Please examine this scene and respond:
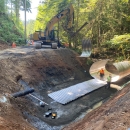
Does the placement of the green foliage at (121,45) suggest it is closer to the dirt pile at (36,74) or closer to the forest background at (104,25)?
the forest background at (104,25)

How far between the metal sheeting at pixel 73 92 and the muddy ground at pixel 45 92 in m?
0.27

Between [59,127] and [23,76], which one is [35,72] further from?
[59,127]

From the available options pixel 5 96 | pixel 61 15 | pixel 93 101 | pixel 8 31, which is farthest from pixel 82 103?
pixel 8 31

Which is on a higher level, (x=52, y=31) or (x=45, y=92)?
(x=52, y=31)

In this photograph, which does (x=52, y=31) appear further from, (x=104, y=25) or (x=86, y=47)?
(x=104, y=25)

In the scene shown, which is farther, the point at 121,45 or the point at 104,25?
the point at 104,25

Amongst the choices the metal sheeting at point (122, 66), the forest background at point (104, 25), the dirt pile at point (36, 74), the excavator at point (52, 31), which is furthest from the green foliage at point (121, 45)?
the excavator at point (52, 31)

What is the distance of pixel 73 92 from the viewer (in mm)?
11859

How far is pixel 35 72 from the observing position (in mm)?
14055

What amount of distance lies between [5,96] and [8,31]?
811 inches

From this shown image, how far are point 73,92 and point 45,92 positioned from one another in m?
1.92

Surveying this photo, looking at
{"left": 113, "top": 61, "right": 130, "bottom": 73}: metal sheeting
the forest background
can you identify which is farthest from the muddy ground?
the forest background

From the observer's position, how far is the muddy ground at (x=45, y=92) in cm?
707

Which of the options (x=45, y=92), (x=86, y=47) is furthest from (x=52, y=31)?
(x=45, y=92)
